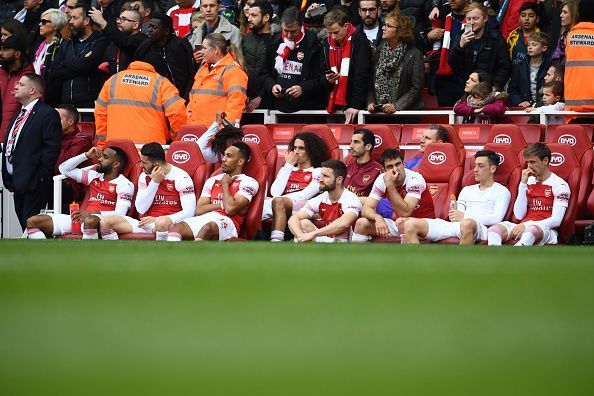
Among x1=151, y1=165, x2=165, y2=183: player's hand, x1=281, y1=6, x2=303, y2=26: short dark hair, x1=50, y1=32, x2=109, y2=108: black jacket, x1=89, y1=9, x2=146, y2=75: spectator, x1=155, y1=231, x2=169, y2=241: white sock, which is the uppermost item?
x1=281, y1=6, x2=303, y2=26: short dark hair

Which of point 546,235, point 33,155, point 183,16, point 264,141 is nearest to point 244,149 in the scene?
point 264,141

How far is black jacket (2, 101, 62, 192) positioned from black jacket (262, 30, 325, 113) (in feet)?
7.05

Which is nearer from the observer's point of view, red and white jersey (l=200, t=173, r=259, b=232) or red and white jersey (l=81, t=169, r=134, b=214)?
red and white jersey (l=200, t=173, r=259, b=232)

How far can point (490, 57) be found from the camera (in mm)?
10711

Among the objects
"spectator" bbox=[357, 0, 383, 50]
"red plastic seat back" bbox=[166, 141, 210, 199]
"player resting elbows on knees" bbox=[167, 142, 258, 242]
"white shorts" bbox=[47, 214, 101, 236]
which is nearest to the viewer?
"player resting elbows on knees" bbox=[167, 142, 258, 242]

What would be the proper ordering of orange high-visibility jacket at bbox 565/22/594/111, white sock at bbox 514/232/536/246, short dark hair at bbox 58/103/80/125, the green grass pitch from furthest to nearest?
short dark hair at bbox 58/103/80/125 < orange high-visibility jacket at bbox 565/22/594/111 < white sock at bbox 514/232/536/246 < the green grass pitch

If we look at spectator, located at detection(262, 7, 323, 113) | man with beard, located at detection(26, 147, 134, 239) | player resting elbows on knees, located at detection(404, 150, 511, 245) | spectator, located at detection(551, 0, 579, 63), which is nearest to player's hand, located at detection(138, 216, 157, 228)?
man with beard, located at detection(26, 147, 134, 239)

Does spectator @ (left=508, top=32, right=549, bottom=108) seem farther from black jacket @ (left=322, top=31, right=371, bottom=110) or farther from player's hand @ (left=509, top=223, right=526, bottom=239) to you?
player's hand @ (left=509, top=223, right=526, bottom=239)

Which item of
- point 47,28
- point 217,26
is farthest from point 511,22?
point 47,28

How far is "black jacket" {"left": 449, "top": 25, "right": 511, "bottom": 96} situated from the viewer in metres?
10.7

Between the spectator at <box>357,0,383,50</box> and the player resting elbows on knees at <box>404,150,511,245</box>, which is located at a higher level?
the spectator at <box>357,0,383,50</box>

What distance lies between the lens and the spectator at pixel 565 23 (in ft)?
33.7

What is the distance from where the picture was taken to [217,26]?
1147 centimetres

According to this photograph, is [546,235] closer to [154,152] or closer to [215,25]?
[154,152]
